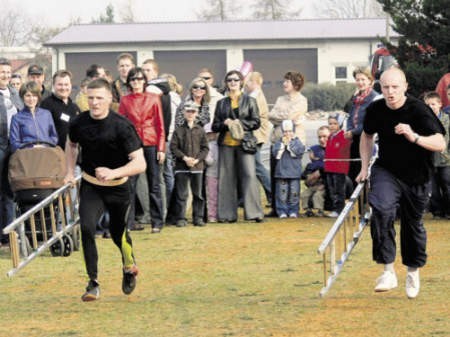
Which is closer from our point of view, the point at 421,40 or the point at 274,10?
the point at 421,40

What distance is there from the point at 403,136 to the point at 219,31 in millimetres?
74422

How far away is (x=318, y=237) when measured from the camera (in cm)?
1409

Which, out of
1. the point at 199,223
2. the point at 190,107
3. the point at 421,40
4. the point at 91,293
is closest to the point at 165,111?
the point at 190,107

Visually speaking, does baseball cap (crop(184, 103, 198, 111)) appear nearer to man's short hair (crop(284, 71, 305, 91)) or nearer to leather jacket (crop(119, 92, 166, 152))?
leather jacket (crop(119, 92, 166, 152))

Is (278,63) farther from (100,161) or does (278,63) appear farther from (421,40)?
(100,161)

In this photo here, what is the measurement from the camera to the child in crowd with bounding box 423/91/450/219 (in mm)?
15055

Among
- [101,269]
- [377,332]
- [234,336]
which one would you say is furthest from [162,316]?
[101,269]

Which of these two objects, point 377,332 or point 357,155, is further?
point 357,155

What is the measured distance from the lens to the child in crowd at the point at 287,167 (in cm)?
1616

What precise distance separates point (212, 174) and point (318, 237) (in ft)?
8.00

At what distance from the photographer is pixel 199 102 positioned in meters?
15.7

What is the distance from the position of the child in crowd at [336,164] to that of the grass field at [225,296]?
191 cm

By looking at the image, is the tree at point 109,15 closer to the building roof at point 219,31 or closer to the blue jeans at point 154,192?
the building roof at point 219,31

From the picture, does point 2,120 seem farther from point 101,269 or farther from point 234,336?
point 234,336
